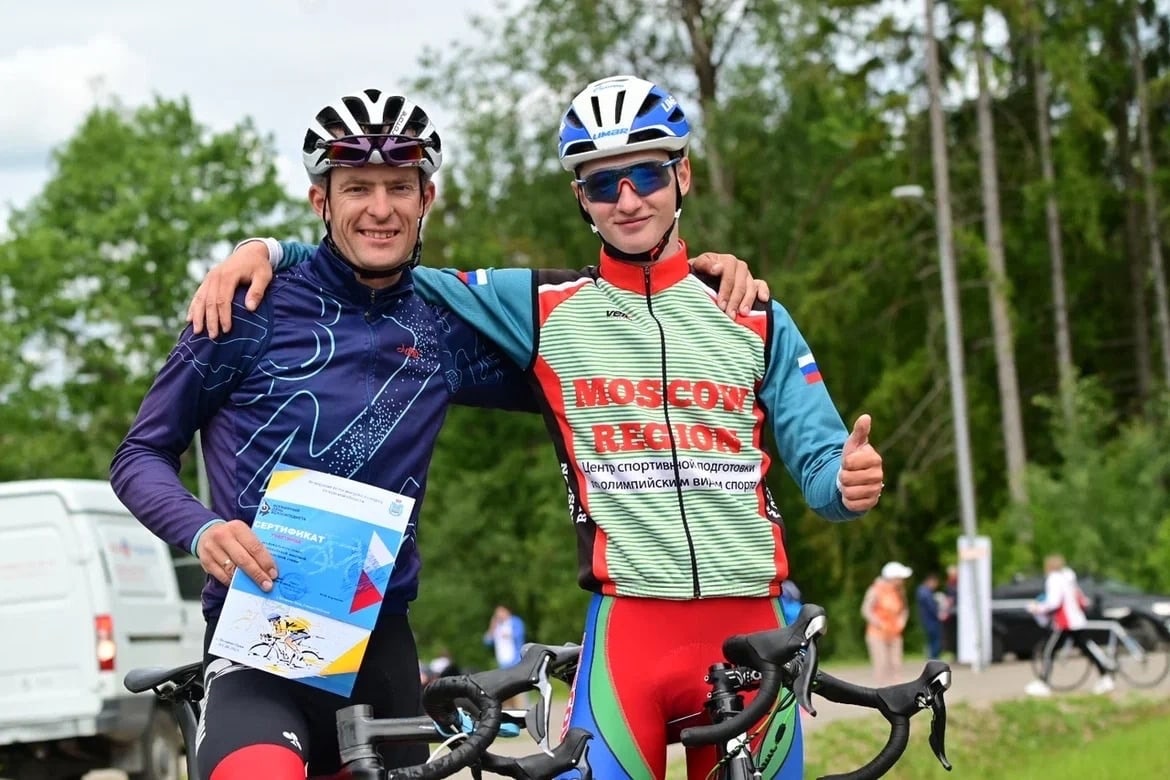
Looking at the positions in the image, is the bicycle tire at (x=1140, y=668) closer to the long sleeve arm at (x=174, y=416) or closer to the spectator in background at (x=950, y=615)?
the spectator in background at (x=950, y=615)

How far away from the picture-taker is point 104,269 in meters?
50.6

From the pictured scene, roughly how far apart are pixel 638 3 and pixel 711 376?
38.1 metres

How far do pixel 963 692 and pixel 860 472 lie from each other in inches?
751

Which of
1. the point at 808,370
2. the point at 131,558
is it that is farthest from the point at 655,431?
the point at 131,558

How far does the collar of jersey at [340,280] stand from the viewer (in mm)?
4781

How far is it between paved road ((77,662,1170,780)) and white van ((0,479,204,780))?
9.06 feet

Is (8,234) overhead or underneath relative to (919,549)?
overhead

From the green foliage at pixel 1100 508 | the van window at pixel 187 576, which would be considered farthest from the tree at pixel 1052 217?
the van window at pixel 187 576

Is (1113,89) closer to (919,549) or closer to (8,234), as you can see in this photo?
(919,549)

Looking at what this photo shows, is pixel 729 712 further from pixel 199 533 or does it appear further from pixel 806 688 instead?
pixel 199 533

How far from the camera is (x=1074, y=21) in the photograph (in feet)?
136

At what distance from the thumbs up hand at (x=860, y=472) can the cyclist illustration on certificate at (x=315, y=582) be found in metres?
0.98

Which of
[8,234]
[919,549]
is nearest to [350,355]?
[919,549]

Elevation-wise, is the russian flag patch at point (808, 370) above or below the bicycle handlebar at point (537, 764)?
above
